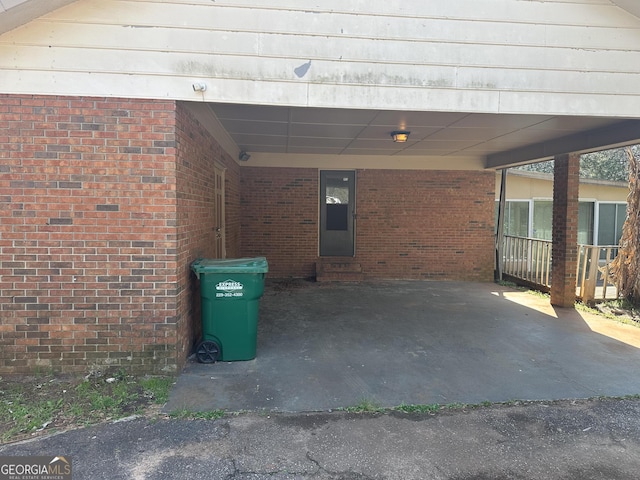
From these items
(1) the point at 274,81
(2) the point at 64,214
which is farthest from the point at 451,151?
(2) the point at 64,214

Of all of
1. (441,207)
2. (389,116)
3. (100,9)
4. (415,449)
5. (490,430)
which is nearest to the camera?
(415,449)

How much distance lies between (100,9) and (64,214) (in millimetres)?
2032

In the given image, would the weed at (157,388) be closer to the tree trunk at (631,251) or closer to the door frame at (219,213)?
the door frame at (219,213)

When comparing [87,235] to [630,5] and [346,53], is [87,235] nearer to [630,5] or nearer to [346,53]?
[346,53]

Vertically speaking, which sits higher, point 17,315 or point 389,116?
point 389,116

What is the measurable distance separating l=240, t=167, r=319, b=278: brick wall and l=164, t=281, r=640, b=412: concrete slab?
2.26 m

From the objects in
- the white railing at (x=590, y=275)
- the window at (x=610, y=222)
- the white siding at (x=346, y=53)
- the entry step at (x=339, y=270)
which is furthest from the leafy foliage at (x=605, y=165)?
the white siding at (x=346, y=53)

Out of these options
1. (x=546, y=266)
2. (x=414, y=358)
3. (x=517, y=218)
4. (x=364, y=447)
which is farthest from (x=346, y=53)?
(x=517, y=218)

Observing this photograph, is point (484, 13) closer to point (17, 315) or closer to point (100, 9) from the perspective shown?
point (100, 9)

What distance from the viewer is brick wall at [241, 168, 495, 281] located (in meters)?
9.77

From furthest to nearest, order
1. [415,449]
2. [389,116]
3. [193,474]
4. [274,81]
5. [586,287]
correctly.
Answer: [586,287]
[389,116]
[274,81]
[415,449]
[193,474]

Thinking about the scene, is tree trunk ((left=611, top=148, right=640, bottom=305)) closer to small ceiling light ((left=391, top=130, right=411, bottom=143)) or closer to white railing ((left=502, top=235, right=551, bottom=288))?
white railing ((left=502, top=235, right=551, bottom=288))

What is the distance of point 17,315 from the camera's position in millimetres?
3936

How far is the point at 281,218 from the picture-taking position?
9797 mm
